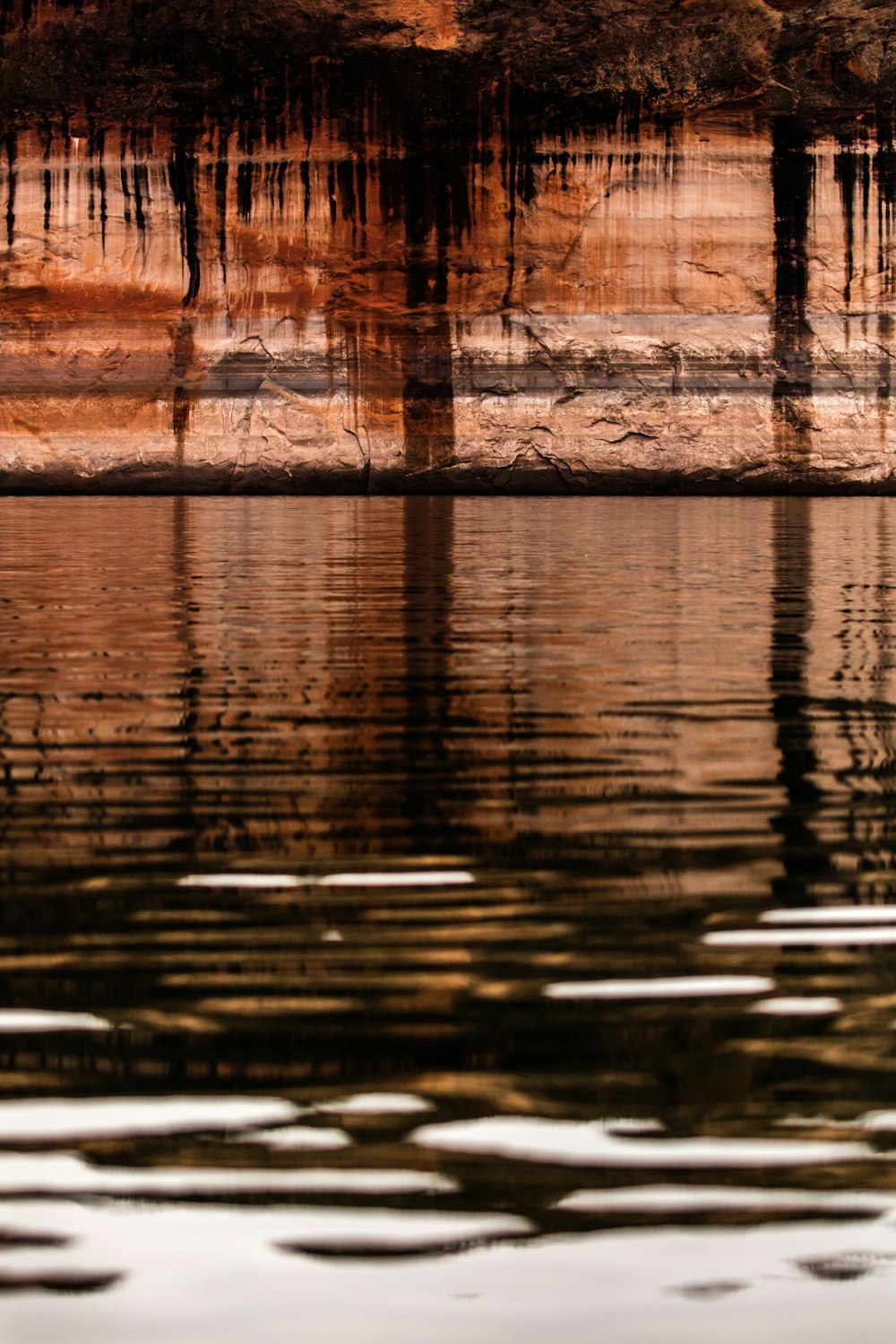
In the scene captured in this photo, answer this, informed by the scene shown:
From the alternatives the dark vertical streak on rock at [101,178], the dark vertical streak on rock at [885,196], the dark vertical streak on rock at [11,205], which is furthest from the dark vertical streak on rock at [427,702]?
the dark vertical streak on rock at [11,205]

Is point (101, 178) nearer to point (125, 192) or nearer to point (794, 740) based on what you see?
point (125, 192)

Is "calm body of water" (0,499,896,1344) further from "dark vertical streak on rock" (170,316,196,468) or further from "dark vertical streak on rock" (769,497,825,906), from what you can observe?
"dark vertical streak on rock" (170,316,196,468)

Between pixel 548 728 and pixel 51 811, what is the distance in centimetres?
108

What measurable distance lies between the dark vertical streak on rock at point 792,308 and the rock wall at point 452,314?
0.04 m

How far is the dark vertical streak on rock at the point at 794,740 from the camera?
199cm

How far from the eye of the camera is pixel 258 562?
852cm

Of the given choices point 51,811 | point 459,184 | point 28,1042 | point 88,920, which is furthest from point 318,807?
point 459,184

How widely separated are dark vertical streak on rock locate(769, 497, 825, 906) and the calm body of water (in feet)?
0.05

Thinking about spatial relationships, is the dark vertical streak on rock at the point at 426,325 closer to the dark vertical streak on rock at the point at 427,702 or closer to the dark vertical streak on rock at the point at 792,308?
the dark vertical streak on rock at the point at 792,308

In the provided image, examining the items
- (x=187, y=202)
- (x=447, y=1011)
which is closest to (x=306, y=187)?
(x=187, y=202)

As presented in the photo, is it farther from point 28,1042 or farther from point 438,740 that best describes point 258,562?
point 28,1042

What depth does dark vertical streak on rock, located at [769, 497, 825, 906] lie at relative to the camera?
1987mm

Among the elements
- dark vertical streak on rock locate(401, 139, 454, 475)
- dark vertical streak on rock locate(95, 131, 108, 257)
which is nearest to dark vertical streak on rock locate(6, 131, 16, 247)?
dark vertical streak on rock locate(95, 131, 108, 257)

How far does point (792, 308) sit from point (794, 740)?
1928 cm
